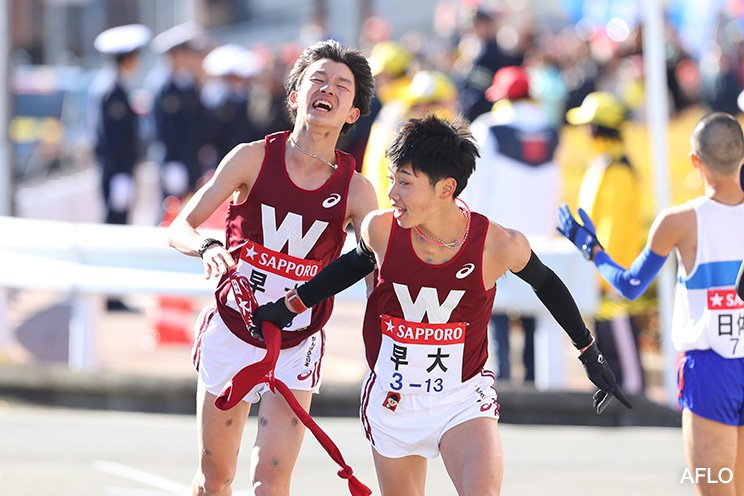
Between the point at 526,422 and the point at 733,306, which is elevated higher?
the point at 733,306

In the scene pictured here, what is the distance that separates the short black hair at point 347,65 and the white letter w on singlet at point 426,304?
912 mm

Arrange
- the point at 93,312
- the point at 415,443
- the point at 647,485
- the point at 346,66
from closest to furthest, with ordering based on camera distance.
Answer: the point at 415,443, the point at 346,66, the point at 647,485, the point at 93,312

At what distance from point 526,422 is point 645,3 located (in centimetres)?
283

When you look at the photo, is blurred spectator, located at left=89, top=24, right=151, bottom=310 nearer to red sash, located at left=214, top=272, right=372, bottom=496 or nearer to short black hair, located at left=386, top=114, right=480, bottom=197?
red sash, located at left=214, top=272, right=372, bottom=496

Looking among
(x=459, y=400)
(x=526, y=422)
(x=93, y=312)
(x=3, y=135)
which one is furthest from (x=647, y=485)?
(x=3, y=135)

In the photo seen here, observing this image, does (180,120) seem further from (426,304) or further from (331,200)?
(426,304)

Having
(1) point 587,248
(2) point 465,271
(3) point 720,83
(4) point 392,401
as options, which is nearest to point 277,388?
(4) point 392,401

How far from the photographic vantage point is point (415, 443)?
5223mm

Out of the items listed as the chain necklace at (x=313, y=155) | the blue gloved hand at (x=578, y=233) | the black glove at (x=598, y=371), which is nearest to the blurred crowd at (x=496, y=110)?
the blue gloved hand at (x=578, y=233)

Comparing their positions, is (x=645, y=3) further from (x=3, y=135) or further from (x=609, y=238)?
(x=3, y=135)

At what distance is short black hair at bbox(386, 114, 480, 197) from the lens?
5.08 m

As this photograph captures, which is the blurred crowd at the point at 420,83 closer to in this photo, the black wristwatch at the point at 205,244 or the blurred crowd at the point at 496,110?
the blurred crowd at the point at 496,110

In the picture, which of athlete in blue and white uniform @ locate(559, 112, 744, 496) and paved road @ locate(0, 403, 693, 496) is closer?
athlete in blue and white uniform @ locate(559, 112, 744, 496)

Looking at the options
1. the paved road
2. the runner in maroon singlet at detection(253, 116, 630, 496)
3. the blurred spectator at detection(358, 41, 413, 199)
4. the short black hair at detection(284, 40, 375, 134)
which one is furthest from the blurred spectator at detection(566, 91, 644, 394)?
the runner in maroon singlet at detection(253, 116, 630, 496)
